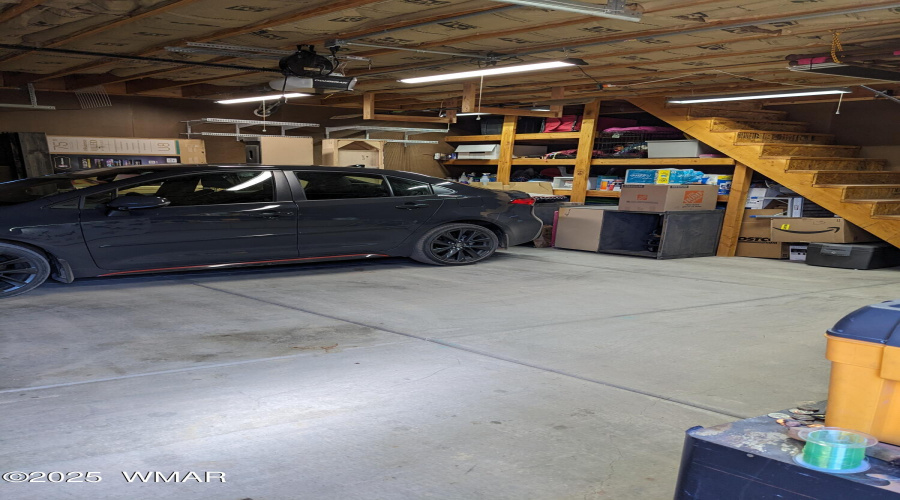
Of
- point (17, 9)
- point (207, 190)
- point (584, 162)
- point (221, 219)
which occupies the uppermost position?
point (17, 9)

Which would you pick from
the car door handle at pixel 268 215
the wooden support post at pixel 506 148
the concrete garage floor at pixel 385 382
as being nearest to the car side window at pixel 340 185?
the car door handle at pixel 268 215

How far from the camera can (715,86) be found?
27.4 ft

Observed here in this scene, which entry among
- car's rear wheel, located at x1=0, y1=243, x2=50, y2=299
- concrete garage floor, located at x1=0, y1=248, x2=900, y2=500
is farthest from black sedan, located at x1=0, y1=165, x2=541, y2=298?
concrete garage floor, located at x1=0, y1=248, x2=900, y2=500

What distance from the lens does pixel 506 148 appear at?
11648 millimetres

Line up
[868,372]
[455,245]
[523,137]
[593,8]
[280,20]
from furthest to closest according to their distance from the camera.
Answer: [523,137] → [455,245] → [280,20] → [593,8] → [868,372]

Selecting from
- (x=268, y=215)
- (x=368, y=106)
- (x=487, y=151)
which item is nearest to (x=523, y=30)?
(x=268, y=215)

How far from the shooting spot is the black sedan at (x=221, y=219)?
15.8 ft

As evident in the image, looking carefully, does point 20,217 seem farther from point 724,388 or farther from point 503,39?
point 724,388

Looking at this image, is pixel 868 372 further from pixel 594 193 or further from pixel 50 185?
pixel 594 193

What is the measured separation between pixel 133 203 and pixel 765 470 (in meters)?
4.77

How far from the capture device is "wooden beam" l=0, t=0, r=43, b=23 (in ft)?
14.9

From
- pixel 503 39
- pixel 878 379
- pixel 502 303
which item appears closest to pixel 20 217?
pixel 502 303

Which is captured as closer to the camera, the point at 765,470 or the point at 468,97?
the point at 765,470

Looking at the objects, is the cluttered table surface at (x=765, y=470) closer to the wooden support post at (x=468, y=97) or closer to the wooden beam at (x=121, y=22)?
the wooden beam at (x=121, y=22)
